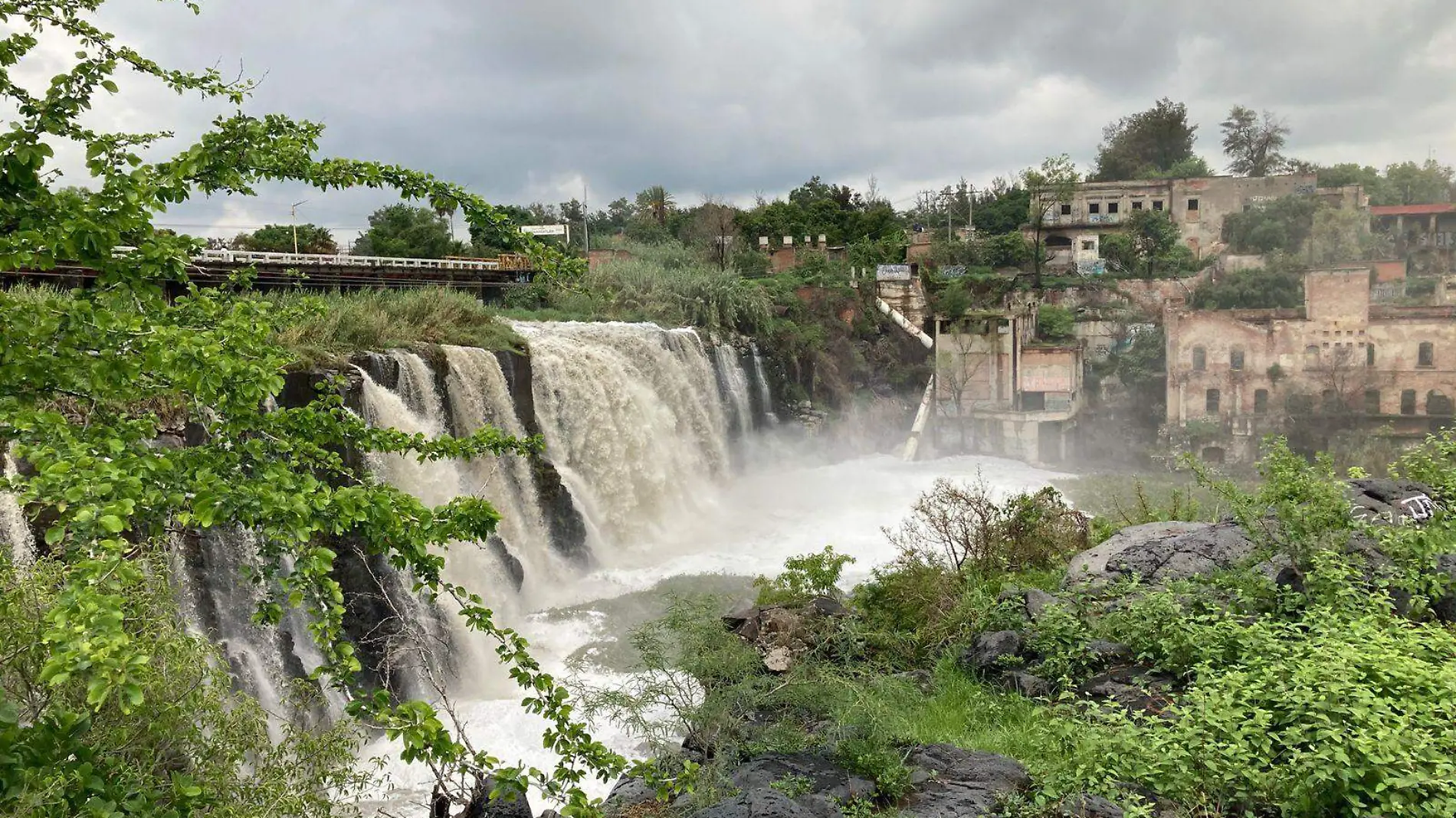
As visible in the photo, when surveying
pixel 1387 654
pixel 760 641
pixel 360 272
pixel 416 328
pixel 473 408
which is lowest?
pixel 760 641


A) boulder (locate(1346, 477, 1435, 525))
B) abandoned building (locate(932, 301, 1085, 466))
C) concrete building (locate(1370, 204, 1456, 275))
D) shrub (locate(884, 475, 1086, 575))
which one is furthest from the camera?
concrete building (locate(1370, 204, 1456, 275))

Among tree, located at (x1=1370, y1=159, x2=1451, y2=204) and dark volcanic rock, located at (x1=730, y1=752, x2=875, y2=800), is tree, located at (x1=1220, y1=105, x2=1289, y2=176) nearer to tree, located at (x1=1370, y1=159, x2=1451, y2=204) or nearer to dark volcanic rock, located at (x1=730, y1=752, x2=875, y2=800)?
tree, located at (x1=1370, y1=159, x2=1451, y2=204)

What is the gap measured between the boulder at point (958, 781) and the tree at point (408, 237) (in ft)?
81.9

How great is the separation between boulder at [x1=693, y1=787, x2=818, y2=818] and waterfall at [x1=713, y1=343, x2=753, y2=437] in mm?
15729

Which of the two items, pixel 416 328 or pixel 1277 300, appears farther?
pixel 1277 300

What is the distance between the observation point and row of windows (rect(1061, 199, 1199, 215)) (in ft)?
117

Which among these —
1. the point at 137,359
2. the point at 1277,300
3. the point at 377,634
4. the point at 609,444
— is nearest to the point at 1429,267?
the point at 1277,300

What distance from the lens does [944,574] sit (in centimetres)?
916

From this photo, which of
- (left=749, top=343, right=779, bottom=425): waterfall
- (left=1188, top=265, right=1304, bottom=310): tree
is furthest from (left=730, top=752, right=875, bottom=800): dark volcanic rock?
(left=1188, top=265, right=1304, bottom=310): tree

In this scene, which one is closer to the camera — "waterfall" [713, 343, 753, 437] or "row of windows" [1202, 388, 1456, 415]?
"waterfall" [713, 343, 753, 437]

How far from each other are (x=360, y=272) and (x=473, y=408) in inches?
266

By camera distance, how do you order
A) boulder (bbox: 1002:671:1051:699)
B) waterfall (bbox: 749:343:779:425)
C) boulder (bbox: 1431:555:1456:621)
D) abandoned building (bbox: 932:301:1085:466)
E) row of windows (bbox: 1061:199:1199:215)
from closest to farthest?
boulder (bbox: 1431:555:1456:621)
boulder (bbox: 1002:671:1051:699)
waterfall (bbox: 749:343:779:425)
abandoned building (bbox: 932:301:1085:466)
row of windows (bbox: 1061:199:1199:215)

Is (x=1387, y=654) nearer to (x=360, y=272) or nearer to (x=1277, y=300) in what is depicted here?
(x=360, y=272)

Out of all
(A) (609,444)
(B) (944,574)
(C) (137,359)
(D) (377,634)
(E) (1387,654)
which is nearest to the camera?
(C) (137,359)
